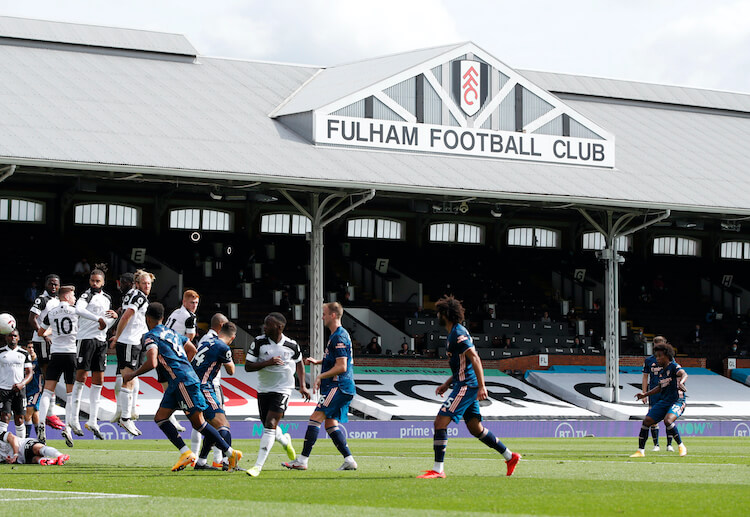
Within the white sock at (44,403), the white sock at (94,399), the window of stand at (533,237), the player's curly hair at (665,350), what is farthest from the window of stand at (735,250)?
the white sock at (44,403)

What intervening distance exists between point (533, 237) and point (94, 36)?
Answer: 20.2m

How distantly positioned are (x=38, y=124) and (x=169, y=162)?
3490 mm

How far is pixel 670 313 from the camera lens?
161 ft

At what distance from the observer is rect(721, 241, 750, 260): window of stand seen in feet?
176

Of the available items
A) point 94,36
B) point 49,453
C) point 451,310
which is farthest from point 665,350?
point 94,36

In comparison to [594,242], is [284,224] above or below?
above

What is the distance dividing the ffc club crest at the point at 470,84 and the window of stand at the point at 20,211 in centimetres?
1501

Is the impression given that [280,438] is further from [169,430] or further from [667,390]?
[667,390]

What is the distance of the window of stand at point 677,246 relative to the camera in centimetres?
5222

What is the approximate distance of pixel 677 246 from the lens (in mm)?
52688

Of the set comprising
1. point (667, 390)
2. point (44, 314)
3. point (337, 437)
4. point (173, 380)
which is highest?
point (44, 314)

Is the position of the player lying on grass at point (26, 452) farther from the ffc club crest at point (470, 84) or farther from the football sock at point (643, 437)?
the ffc club crest at point (470, 84)

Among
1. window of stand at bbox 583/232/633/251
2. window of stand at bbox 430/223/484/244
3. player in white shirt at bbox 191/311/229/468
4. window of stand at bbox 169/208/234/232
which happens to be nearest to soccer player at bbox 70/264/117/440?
player in white shirt at bbox 191/311/229/468

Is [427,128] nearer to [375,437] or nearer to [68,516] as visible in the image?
[375,437]
